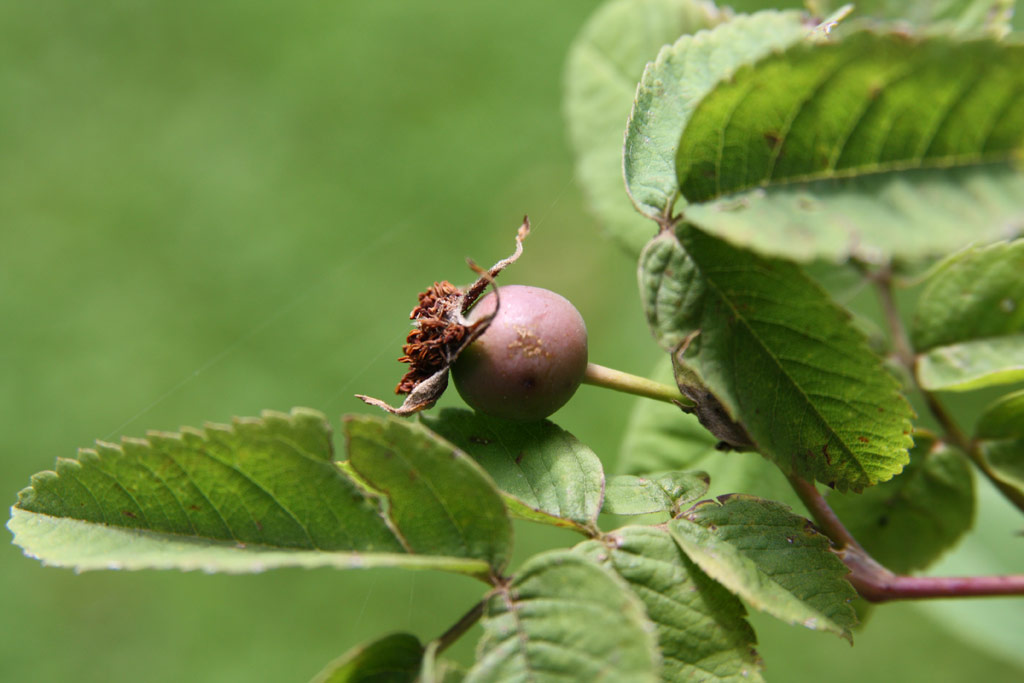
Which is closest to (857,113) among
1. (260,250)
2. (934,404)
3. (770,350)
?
(770,350)

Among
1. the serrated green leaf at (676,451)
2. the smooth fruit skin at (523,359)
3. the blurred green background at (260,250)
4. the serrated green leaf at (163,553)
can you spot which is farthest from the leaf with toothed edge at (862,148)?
the blurred green background at (260,250)

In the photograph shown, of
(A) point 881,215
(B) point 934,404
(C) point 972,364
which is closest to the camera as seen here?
(A) point 881,215

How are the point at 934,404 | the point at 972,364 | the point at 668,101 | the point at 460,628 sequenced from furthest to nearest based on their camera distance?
Answer: 1. the point at 934,404
2. the point at 972,364
3. the point at 668,101
4. the point at 460,628

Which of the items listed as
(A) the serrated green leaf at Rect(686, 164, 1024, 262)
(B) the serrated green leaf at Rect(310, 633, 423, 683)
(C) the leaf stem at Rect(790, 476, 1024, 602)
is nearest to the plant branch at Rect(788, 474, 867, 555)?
(C) the leaf stem at Rect(790, 476, 1024, 602)

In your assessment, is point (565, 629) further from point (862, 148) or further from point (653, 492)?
point (862, 148)

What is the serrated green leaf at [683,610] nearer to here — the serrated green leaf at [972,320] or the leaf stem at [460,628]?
the leaf stem at [460,628]

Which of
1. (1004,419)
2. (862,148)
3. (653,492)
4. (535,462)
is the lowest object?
(1004,419)
